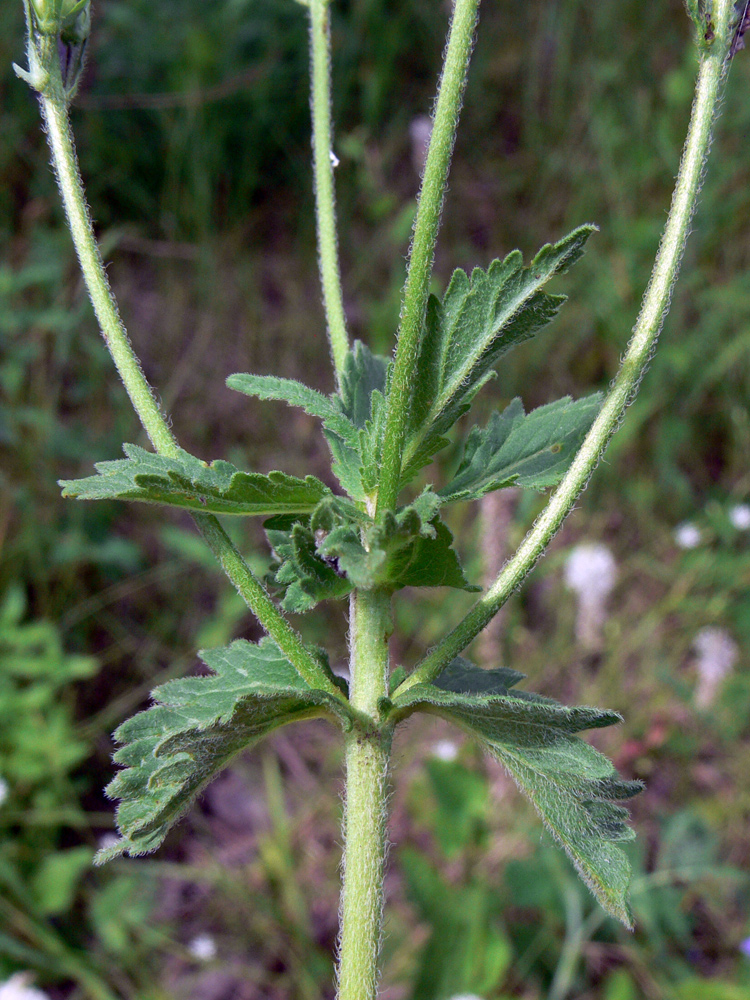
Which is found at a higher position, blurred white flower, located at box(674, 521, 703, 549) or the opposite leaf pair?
blurred white flower, located at box(674, 521, 703, 549)

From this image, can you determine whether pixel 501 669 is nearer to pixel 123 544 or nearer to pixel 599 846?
pixel 599 846

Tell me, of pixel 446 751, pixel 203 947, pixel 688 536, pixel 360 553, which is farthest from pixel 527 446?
pixel 688 536

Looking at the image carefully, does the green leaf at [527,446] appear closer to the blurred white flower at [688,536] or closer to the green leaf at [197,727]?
the green leaf at [197,727]

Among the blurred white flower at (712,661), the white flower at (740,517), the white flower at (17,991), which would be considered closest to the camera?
the white flower at (17,991)

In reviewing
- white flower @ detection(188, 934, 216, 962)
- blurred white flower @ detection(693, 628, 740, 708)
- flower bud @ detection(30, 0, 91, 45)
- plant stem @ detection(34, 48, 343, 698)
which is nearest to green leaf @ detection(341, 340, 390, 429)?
plant stem @ detection(34, 48, 343, 698)

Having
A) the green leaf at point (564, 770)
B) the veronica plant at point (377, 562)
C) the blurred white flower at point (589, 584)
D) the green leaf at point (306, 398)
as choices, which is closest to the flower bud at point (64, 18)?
the veronica plant at point (377, 562)

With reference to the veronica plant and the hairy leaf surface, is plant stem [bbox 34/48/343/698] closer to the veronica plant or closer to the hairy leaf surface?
the veronica plant

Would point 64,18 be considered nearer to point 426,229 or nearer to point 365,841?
point 426,229
